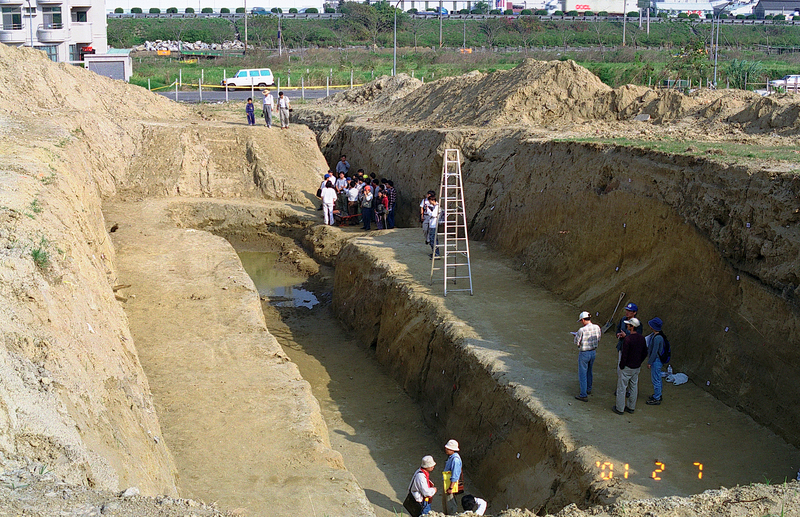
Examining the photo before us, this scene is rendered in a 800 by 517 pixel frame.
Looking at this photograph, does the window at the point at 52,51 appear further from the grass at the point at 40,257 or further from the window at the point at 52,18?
the grass at the point at 40,257

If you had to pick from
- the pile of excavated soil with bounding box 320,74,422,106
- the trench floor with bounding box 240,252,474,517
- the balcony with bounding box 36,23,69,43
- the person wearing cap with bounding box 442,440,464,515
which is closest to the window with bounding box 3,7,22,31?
the balcony with bounding box 36,23,69,43

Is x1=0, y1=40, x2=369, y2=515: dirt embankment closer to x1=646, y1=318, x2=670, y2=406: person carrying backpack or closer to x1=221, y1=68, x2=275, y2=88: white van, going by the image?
x1=646, y1=318, x2=670, y2=406: person carrying backpack

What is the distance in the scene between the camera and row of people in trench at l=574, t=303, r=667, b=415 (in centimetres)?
1001

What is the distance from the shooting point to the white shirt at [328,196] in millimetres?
22547

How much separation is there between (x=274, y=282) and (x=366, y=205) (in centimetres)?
340

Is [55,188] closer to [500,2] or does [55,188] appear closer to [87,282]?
[87,282]

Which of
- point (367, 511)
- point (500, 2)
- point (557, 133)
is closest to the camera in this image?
point (367, 511)

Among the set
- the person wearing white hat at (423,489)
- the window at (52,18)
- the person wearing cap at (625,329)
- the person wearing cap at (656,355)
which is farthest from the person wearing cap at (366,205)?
the window at (52,18)

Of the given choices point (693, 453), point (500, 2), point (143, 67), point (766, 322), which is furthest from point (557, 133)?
point (500, 2)

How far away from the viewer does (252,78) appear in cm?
4606

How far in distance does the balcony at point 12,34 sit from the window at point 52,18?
1.61 meters

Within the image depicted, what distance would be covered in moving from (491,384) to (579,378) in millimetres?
1448

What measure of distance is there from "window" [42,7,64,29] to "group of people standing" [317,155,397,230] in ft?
112

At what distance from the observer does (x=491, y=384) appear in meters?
11.6
